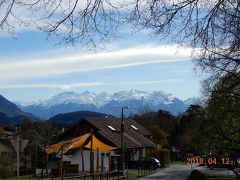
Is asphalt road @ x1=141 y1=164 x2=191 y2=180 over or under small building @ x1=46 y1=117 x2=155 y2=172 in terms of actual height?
under

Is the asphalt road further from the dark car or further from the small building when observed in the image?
the small building

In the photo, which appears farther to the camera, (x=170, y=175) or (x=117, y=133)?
(x=117, y=133)

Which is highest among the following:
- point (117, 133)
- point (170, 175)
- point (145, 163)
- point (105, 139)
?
point (117, 133)

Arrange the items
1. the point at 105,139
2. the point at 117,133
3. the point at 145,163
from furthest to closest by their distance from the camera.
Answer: the point at 117,133 → the point at 145,163 → the point at 105,139

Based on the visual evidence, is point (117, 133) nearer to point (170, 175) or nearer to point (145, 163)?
point (145, 163)

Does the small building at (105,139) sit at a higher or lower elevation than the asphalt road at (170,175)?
higher

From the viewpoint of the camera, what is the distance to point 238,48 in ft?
34.9

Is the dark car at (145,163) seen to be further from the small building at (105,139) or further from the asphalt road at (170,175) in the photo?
the asphalt road at (170,175)

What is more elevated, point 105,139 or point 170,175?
point 105,139

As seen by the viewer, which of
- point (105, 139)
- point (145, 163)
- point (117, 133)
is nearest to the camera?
point (105, 139)

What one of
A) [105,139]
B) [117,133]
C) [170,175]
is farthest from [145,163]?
[170,175]

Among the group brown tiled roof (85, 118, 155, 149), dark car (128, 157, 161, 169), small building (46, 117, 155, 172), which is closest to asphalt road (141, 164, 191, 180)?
dark car (128, 157, 161, 169)

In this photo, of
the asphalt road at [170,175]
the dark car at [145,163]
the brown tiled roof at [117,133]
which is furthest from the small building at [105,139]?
Result: the asphalt road at [170,175]

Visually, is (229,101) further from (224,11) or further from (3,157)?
(3,157)
